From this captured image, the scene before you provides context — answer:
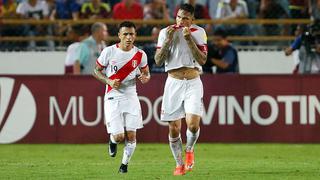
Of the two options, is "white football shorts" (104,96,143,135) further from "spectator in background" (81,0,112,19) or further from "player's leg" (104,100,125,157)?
"spectator in background" (81,0,112,19)

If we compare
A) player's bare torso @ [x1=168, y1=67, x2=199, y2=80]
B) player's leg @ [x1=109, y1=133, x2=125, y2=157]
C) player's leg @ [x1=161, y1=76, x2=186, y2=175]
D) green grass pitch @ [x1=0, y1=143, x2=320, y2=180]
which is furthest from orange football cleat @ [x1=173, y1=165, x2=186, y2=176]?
player's bare torso @ [x1=168, y1=67, x2=199, y2=80]

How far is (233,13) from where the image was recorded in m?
23.2

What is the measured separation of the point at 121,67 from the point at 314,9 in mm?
10166

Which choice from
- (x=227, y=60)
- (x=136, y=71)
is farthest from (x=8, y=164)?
(x=227, y=60)

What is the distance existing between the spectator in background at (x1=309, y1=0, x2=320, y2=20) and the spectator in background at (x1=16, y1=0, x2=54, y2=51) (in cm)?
597

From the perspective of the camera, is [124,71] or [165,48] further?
[124,71]

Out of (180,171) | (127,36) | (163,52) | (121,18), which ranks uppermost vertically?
(127,36)

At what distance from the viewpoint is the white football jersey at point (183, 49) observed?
13.7 m

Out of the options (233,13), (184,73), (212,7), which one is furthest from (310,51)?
(184,73)

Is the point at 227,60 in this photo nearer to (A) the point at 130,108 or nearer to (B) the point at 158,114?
(B) the point at 158,114

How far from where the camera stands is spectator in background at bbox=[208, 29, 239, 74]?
21.2m

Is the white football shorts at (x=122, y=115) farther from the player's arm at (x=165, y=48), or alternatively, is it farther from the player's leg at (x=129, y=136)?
the player's arm at (x=165, y=48)

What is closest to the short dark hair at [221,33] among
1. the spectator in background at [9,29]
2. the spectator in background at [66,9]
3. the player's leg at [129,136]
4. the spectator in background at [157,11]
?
the spectator in background at [157,11]

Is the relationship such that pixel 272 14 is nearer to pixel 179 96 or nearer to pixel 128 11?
pixel 128 11
